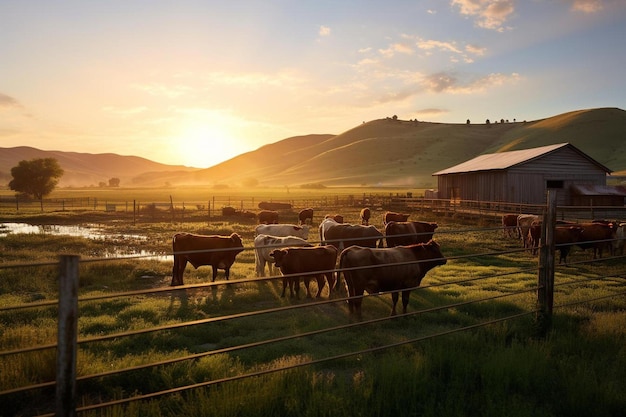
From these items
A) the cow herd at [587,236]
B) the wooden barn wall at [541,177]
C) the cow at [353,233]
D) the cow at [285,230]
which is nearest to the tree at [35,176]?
the cow at [285,230]

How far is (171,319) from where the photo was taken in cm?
879

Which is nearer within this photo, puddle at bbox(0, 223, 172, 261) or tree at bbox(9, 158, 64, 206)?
puddle at bbox(0, 223, 172, 261)

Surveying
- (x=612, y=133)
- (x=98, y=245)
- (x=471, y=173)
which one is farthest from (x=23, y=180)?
(x=612, y=133)

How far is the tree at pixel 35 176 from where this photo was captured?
206 feet

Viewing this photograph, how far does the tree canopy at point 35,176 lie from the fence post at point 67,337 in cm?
6936

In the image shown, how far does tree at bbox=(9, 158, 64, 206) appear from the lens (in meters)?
62.8

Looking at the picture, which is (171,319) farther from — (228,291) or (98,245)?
(98,245)

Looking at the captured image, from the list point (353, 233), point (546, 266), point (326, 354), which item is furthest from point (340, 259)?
point (353, 233)

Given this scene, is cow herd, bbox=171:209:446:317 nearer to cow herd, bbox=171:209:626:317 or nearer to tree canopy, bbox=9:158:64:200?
cow herd, bbox=171:209:626:317

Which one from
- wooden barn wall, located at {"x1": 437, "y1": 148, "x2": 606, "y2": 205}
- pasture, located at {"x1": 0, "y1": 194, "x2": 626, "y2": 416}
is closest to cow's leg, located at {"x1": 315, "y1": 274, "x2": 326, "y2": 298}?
pasture, located at {"x1": 0, "y1": 194, "x2": 626, "y2": 416}

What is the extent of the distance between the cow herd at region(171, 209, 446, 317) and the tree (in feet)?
198

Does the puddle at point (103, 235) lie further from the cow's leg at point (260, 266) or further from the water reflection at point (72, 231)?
the cow's leg at point (260, 266)

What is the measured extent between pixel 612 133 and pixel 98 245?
157 m

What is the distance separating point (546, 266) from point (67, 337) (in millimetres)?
6384
